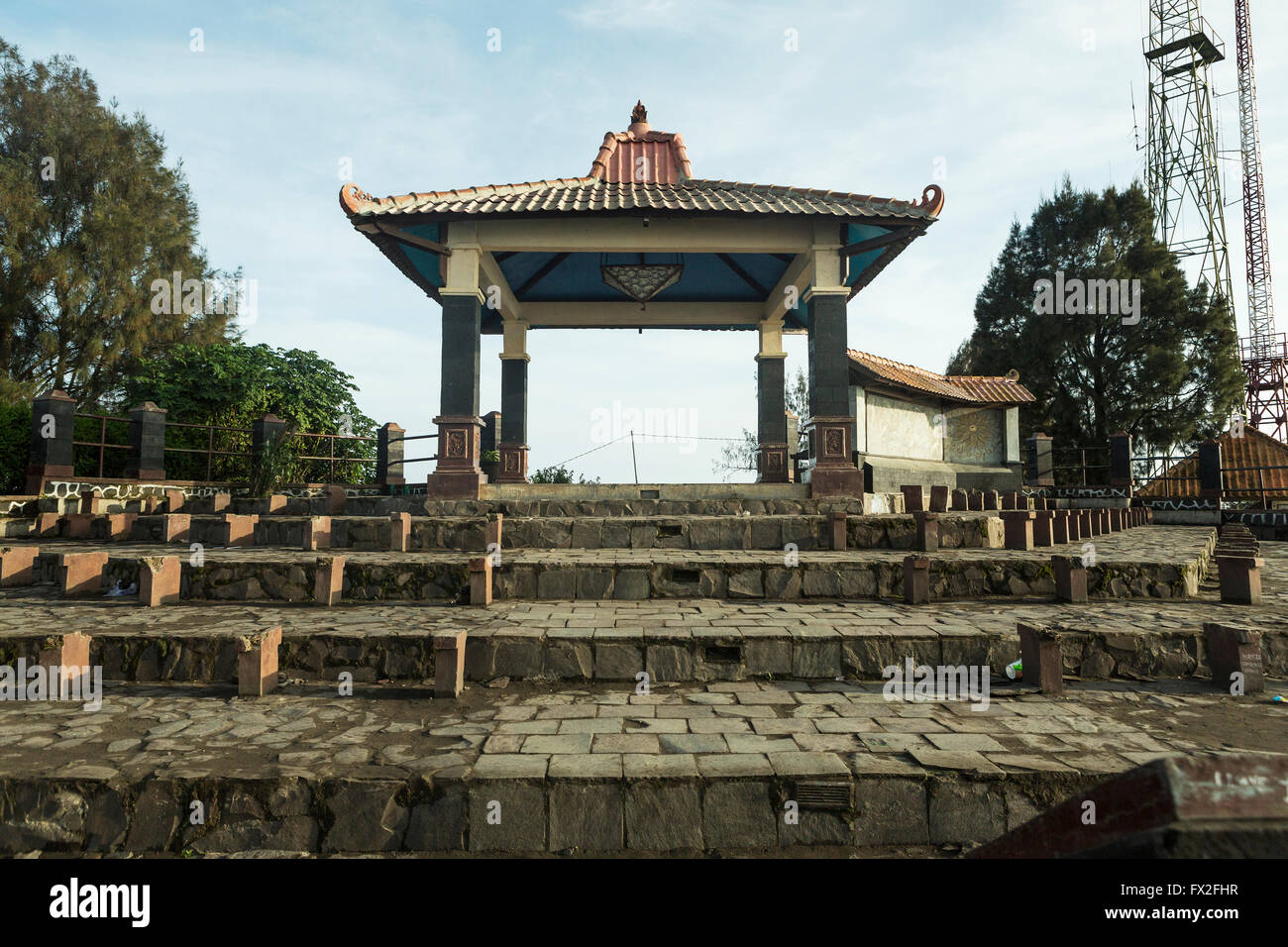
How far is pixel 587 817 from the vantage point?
2703mm

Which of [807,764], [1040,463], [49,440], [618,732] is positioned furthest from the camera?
[1040,463]

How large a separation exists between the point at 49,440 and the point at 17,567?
547 centimetres

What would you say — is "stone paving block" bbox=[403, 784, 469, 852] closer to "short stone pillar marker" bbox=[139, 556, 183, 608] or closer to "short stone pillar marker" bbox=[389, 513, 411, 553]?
"short stone pillar marker" bbox=[139, 556, 183, 608]

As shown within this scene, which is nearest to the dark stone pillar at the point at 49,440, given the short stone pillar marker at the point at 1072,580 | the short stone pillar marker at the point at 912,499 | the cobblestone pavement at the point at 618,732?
the cobblestone pavement at the point at 618,732

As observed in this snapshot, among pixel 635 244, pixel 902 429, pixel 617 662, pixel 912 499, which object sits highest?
pixel 635 244

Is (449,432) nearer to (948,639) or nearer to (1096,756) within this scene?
(948,639)

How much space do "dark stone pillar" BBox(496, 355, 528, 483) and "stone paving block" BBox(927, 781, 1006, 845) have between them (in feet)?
34.8

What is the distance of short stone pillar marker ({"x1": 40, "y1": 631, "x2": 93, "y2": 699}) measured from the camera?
400 cm

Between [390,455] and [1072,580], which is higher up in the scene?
[390,455]

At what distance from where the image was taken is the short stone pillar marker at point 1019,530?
7469 mm

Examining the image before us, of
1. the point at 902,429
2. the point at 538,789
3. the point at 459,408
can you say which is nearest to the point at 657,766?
the point at 538,789

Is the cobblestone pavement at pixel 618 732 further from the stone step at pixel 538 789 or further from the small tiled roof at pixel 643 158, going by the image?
the small tiled roof at pixel 643 158

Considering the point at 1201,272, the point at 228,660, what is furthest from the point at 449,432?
the point at 1201,272

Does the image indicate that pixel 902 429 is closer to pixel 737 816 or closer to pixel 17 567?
pixel 737 816
